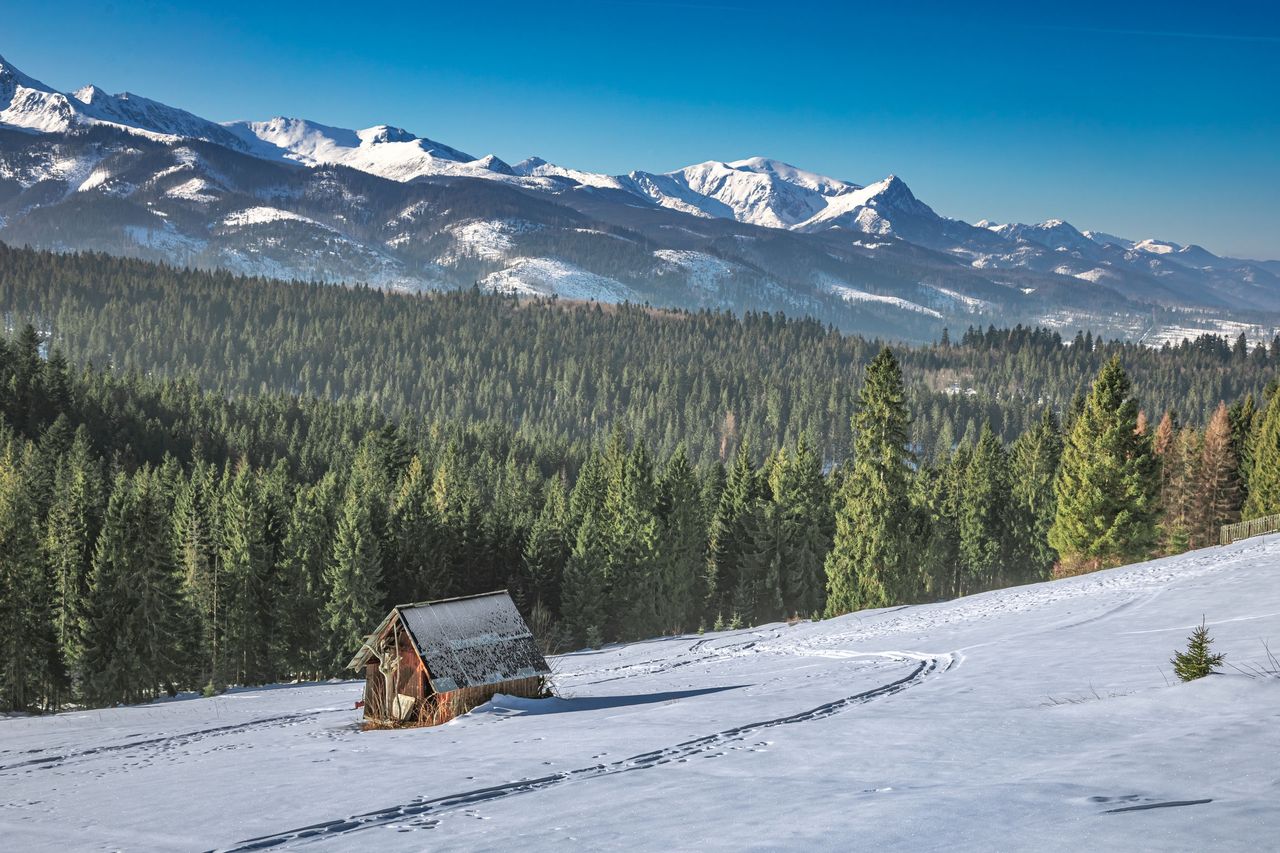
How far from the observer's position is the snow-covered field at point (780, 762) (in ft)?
Result: 46.1

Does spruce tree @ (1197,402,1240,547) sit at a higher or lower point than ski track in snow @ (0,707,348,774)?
higher

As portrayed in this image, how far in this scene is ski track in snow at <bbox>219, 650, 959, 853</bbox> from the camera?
1609cm

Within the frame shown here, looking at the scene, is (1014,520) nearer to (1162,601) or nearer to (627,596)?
(627,596)

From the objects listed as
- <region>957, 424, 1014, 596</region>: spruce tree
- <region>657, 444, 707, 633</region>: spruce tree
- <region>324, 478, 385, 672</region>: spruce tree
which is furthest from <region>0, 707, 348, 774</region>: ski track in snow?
<region>957, 424, 1014, 596</region>: spruce tree

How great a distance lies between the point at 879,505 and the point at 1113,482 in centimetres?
1423

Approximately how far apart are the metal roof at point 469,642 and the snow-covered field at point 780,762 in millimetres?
1942

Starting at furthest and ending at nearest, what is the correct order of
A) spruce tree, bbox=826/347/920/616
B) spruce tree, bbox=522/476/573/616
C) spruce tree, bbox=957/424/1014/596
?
spruce tree, bbox=957/424/1014/596, spruce tree, bbox=522/476/573/616, spruce tree, bbox=826/347/920/616

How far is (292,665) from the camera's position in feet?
216

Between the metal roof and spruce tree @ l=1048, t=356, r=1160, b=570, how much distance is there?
3607 centimetres

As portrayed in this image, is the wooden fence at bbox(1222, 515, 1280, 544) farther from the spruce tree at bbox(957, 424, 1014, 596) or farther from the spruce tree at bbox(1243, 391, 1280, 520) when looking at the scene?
the spruce tree at bbox(957, 424, 1014, 596)

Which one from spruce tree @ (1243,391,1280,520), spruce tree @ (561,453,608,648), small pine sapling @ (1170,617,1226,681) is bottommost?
spruce tree @ (561,453,608,648)

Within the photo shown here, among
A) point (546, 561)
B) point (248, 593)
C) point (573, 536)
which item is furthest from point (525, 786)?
point (573, 536)

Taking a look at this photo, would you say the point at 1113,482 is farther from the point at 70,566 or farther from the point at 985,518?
the point at 70,566

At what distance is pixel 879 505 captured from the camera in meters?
54.5
